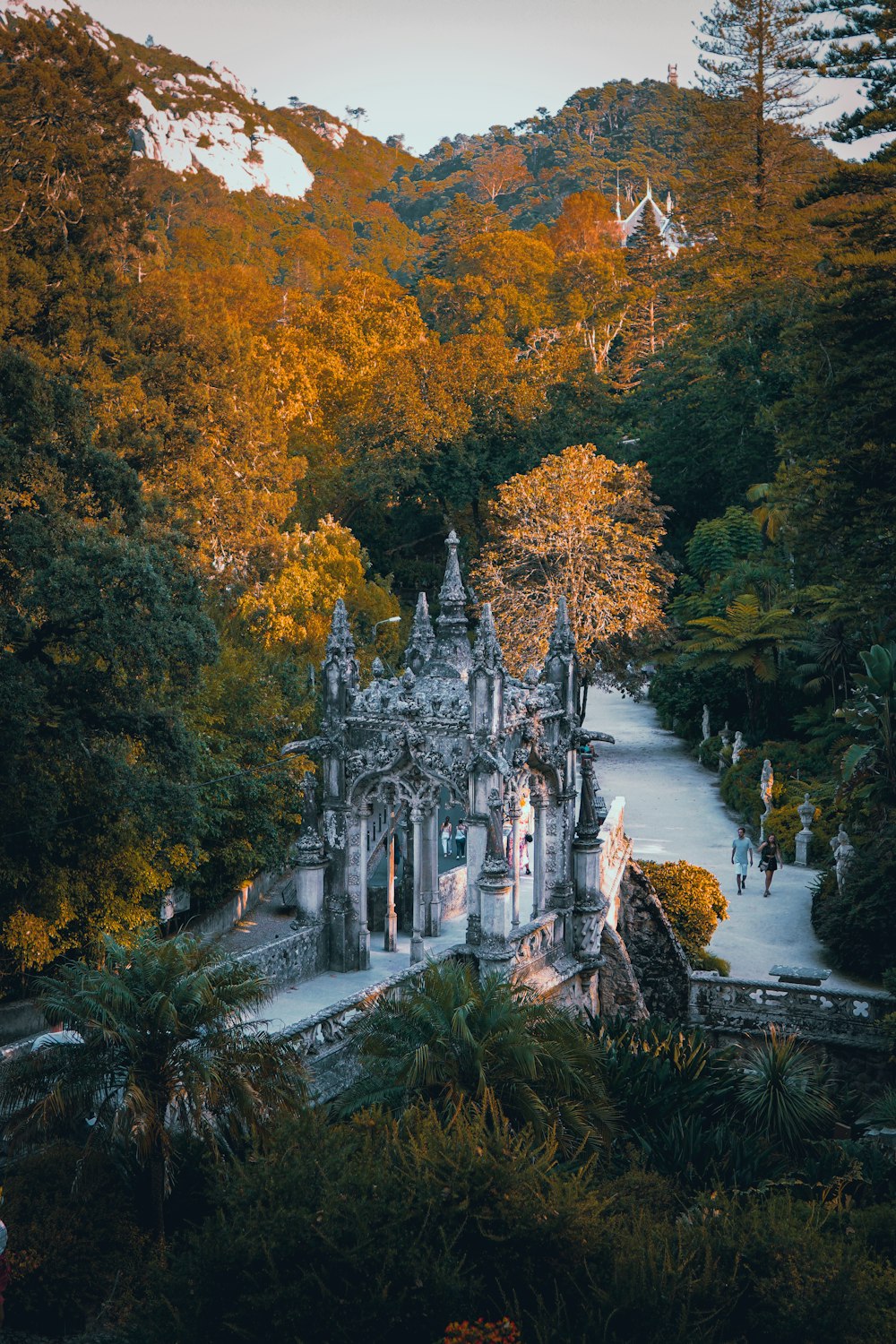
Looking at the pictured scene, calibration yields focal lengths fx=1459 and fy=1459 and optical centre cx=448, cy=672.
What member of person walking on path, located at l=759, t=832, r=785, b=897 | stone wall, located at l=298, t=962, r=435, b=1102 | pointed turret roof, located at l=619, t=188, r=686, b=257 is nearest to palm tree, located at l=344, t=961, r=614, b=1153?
stone wall, located at l=298, t=962, r=435, b=1102

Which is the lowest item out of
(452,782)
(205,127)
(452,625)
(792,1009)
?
(792,1009)

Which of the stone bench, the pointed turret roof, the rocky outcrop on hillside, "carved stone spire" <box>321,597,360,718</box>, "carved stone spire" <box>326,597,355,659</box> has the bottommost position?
the stone bench

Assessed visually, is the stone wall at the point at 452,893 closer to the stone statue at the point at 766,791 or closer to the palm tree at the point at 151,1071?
the palm tree at the point at 151,1071

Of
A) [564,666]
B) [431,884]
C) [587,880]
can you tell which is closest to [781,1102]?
[587,880]

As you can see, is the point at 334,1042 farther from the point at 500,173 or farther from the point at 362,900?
the point at 500,173

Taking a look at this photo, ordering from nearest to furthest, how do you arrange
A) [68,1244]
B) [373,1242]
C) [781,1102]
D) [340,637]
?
[373,1242], [68,1244], [781,1102], [340,637]

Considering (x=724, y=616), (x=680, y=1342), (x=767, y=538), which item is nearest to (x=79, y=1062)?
(x=680, y=1342)

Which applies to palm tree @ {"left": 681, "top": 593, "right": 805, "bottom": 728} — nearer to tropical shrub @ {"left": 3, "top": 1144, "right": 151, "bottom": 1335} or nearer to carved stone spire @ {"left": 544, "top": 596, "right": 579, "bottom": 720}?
carved stone spire @ {"left": 544, "top": 596, "right": 579, "bottom": 720}
